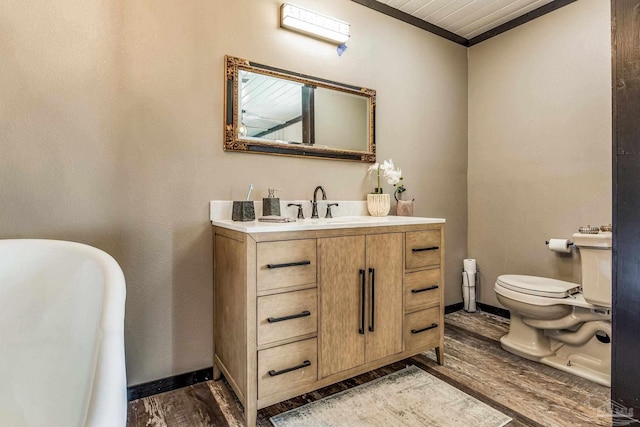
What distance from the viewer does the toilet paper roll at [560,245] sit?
93.2 inches

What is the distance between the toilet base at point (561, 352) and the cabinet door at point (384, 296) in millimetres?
938

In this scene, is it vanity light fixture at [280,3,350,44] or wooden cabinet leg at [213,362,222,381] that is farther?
vanity light fixture at [280,3,350,44]

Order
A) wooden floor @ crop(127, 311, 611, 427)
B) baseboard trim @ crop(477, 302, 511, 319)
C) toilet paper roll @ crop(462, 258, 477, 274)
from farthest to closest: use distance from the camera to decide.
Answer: toilet paper roll @ crop(462, 258, 477, 274) < baseboard trim @ crop(477, 302, 511, 319) < wooden floor @ crop(127, 311, 611, 427)

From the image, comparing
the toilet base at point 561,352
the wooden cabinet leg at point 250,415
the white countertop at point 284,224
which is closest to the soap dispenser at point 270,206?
the white countertop at point 284,224

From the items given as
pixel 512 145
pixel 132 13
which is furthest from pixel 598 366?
pixel 132 13

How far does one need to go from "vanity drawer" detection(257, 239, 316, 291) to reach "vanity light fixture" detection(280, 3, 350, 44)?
55.8 inches

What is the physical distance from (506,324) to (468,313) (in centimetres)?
34

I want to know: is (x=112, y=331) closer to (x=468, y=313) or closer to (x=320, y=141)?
(x=320, y=141)

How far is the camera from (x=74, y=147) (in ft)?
5.08

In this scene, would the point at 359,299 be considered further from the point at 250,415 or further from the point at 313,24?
the point at 313,24

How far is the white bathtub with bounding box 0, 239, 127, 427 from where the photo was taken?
0.92 m

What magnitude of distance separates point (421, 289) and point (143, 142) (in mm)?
1741

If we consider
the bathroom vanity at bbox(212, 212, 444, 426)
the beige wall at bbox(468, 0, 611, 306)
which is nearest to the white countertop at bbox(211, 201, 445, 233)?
the bathroom vanity at bbox(212, 212, 444, 426)

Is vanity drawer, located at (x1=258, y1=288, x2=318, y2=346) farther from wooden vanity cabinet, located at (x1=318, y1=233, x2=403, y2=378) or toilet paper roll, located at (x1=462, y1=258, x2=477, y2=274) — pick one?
toilet paper roll, located at (x1=462, y1=258, x2=477, y2=274)
